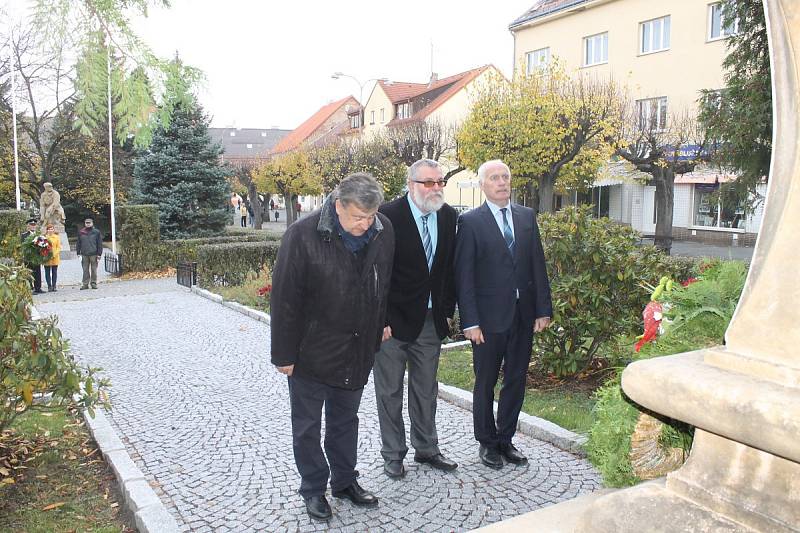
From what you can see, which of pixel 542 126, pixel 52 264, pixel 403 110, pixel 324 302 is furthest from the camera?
pixel 403 110

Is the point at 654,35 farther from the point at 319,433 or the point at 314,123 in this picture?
the point at 314,123

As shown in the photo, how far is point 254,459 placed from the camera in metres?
5.10

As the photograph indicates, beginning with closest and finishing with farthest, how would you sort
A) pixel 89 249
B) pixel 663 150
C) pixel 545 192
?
pixel 89 249, pixel 545 192, pixel 663 150

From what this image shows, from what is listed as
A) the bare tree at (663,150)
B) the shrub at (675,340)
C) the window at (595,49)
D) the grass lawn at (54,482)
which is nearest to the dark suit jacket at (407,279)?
the shrub at (675,340)

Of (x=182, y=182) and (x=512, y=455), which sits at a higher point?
(x=182, y=182)

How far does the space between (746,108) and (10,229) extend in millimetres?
18929

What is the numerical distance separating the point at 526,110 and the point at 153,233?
13439 millimetres

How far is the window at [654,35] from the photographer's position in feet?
101

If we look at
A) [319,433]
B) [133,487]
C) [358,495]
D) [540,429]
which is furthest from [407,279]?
[133,487]

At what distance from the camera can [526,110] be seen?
2486 cm

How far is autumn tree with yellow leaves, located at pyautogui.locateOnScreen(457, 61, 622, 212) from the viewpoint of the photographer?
24766 millimetres

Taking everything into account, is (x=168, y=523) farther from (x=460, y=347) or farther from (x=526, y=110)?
(x=526, y=110)

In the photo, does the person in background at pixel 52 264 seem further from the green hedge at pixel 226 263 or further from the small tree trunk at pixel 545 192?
the small tree trunk at pixel 545 192

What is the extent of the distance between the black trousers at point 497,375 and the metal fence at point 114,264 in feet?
59.8
